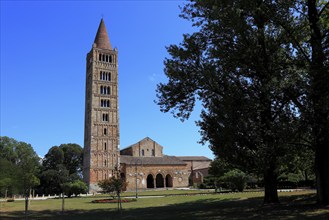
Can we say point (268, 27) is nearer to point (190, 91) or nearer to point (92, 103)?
point (190, 91)

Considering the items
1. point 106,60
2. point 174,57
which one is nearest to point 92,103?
point 106,60

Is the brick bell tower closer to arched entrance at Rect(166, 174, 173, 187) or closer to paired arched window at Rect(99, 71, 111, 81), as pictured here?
paired arched window at Rect(99, 71, 111, 81)

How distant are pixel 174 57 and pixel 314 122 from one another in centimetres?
964

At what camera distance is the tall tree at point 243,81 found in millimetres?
17266

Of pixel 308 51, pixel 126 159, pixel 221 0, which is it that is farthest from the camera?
pixel 126 159

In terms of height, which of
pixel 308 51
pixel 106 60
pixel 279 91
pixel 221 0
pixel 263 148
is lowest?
pixel 263 148

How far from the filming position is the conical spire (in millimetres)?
80338

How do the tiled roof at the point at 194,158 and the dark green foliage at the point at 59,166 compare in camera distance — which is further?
the tiled roof at the point at 194,158

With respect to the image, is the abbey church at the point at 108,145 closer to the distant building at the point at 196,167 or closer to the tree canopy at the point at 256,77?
the distant building at the point at 196,167

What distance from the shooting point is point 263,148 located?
16641 millimetres

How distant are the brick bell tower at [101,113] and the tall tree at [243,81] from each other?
54.1 meters

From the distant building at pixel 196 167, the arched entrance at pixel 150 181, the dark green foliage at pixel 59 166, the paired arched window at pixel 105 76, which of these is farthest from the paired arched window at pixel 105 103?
the distant building at pixel 196 167

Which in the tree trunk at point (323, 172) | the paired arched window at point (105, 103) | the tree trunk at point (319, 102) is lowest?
the tree trunk at point (323, 172)

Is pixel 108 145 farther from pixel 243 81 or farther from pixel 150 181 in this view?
pixel 243 81
